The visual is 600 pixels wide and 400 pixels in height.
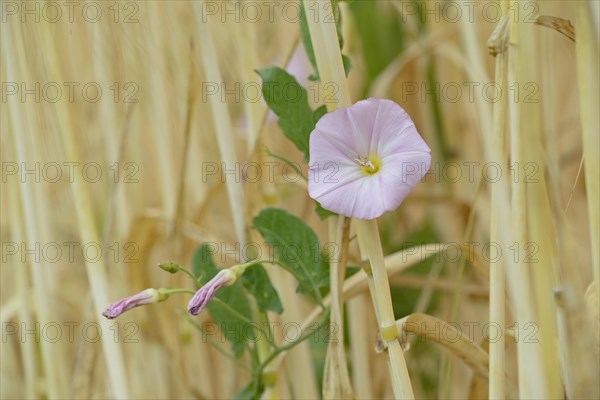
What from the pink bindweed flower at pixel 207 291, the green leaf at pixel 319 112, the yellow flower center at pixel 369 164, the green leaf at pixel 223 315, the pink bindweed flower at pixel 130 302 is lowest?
the green leaf at pixel 223 315

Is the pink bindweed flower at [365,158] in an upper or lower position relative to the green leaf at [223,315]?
upper

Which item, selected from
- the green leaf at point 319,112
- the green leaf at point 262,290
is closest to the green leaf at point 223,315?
the green leaf at point 262,290

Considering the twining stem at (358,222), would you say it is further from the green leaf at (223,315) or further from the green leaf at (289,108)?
the green leaf at (223,315)

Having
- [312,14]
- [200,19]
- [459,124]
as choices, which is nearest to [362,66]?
[459,124]

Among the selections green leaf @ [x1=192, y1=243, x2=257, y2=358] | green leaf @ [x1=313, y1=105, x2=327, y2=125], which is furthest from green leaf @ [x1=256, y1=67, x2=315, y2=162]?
green leaf @ [x1=192, y1=243, x2=257, y2=358]

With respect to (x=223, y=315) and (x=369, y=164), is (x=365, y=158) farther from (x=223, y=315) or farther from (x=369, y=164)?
(x=223, y=315)

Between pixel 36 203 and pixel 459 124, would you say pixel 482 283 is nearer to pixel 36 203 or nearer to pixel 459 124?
pixel 459 124

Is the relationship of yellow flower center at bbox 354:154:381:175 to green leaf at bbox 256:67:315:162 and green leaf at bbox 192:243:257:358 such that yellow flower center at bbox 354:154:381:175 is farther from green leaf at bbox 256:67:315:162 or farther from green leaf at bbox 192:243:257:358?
green leaf at bbox 192:243:257:358
